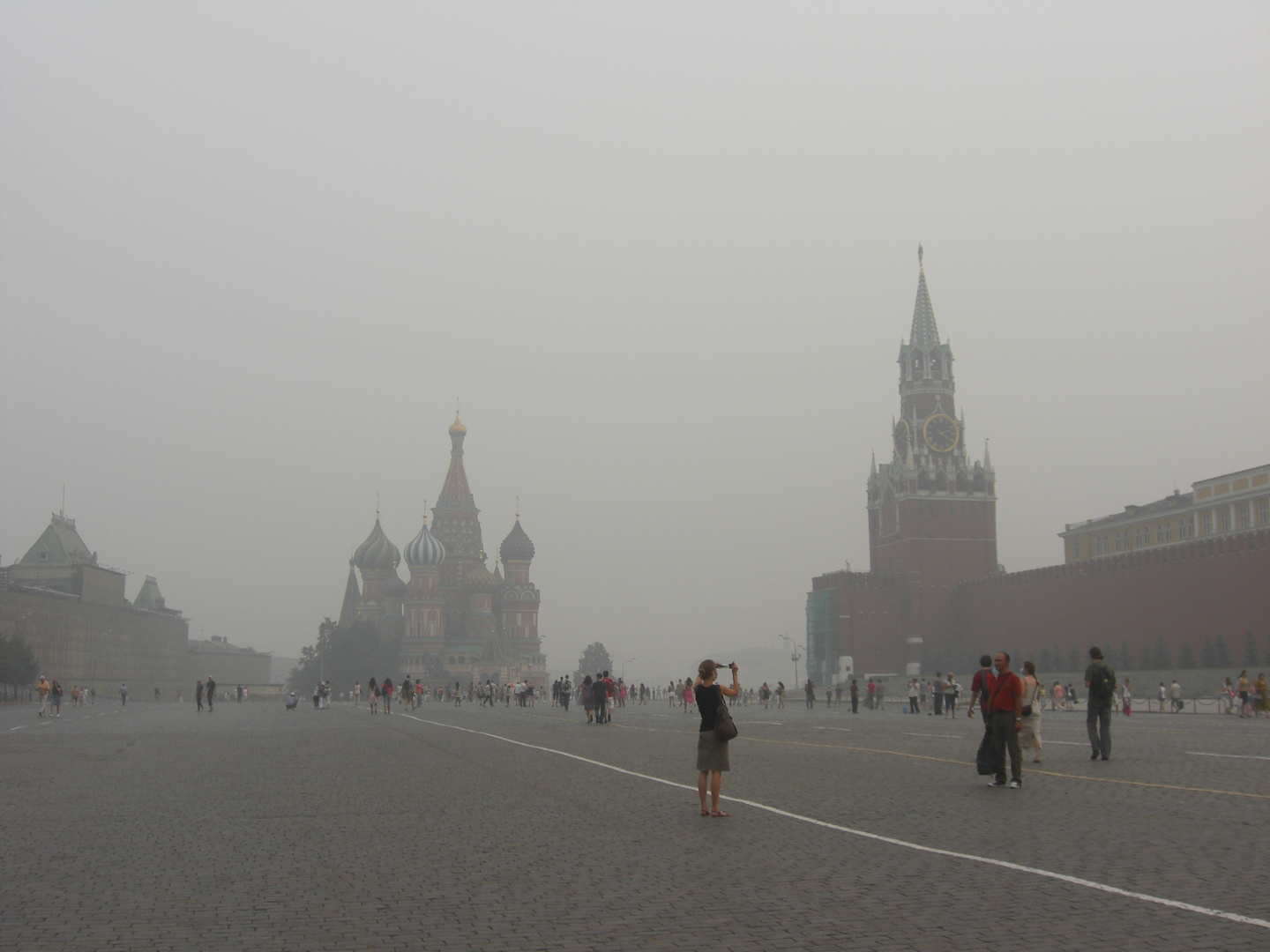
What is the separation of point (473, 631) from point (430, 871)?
109263 millimetres

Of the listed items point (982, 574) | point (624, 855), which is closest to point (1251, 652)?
point (982, 574)

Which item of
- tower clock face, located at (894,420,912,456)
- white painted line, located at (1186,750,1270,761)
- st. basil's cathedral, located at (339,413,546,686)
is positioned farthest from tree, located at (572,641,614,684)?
white painted line, located at (1186,750,1270,761)

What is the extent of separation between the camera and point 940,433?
98.5m

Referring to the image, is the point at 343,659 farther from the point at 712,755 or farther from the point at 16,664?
the point at 712,755

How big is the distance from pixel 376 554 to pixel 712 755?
380 ft

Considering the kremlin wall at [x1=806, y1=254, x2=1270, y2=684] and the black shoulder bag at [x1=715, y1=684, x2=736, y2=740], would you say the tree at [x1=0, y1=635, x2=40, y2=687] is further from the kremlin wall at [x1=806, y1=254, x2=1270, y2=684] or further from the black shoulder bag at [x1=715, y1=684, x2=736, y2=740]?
the black shoulder bag at [x1=715, y1=684, x2=736, y2=740]

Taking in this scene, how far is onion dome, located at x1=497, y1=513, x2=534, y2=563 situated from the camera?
121375 mm

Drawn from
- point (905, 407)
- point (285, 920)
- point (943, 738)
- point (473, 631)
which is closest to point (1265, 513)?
point (905, 407)

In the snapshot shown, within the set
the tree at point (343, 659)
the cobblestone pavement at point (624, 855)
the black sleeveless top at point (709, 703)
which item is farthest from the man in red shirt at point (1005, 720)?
the tree at point (343, 659)

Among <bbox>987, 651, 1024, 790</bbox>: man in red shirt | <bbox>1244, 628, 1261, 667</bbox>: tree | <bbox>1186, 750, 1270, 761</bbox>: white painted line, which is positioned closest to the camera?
<bbox>987, 651, 1024, 790</bbox>: man in red shirt

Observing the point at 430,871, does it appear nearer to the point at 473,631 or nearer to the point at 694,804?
the point at 694,804

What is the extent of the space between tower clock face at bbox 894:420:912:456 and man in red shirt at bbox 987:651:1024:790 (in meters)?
87.2

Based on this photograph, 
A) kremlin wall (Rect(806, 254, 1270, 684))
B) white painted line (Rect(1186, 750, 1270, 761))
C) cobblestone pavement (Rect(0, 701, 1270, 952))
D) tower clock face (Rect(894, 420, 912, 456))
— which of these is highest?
tower clock face (Rect(894, 420, 912, 456))

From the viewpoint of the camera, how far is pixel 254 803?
35.9 feet
